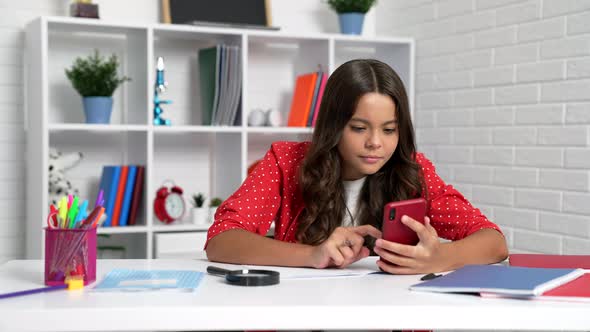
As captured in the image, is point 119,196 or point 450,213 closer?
point 450,213

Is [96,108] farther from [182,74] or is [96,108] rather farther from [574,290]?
[574,290]

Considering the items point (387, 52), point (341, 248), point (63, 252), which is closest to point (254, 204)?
point (341, 248)

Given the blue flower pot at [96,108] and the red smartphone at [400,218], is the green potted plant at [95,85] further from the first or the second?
the red smartphone at [400,218]

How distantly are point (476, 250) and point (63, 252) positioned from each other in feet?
2.96

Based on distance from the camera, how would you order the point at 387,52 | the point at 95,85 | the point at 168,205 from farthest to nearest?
the point at 387,52
the point at 168,205
the point at 95,85

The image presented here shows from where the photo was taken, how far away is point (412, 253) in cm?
166

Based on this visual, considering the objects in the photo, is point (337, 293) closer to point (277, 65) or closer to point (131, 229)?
point (131, 229)

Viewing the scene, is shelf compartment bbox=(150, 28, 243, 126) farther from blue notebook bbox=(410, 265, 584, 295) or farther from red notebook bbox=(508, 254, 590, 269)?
blue notebook bbox=(410, 265, 584, 295)

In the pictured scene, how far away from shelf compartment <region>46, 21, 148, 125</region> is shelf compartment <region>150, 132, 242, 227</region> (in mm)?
261

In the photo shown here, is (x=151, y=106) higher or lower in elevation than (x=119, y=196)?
higher

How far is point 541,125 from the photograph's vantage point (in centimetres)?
309

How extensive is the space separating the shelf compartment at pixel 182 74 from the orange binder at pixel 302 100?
40 centimetres

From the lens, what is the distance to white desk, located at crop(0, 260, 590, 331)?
50.4 inches

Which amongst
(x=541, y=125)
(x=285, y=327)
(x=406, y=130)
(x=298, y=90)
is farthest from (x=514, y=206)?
(x=285, y=327)
